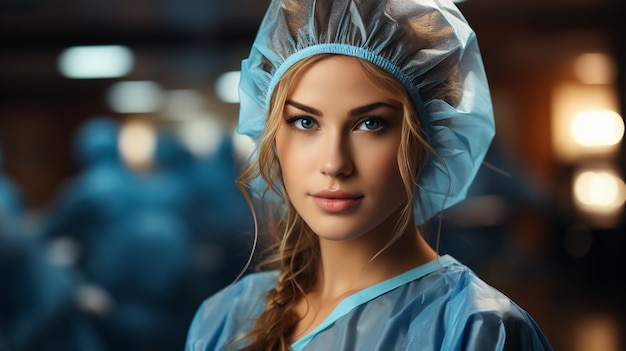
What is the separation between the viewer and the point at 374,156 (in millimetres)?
1155

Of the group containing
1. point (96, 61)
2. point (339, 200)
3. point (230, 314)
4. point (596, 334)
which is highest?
point (96, 61)

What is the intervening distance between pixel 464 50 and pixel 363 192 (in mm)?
273

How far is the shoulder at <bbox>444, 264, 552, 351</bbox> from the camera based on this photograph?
1.07 meters

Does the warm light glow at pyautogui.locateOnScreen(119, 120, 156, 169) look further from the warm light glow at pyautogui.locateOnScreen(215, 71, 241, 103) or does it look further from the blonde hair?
the blonde hair

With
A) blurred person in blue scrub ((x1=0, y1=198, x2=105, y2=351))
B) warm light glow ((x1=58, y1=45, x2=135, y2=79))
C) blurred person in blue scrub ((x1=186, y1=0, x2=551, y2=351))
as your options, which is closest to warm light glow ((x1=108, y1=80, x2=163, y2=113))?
warm light glow ((x1=58, y1=45, x2=135, y2=79))

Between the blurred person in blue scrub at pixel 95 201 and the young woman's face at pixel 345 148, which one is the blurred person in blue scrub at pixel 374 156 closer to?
the young woman's face at pixel 345 148

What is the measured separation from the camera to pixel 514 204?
5504 mm

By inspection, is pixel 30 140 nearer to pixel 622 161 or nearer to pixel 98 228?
pixel 98 228

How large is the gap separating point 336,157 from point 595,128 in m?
5.28

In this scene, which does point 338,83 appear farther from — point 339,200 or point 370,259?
point 370,259

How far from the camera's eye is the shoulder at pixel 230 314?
4.47ft

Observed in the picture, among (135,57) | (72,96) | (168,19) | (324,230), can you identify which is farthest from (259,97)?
(72,96)

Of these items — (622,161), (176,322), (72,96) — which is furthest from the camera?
(72,96)

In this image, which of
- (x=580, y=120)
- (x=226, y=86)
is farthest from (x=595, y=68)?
(x=226, y=86)
